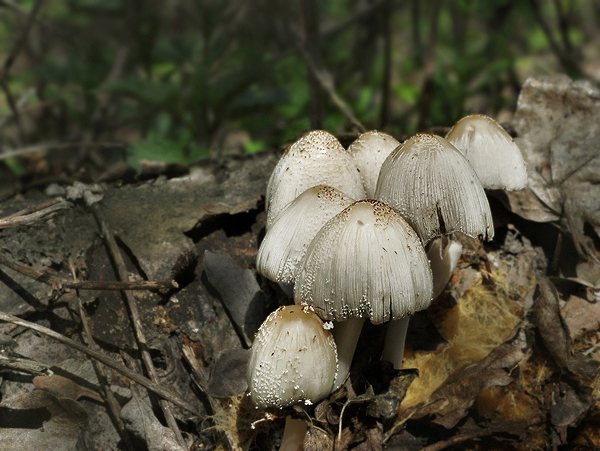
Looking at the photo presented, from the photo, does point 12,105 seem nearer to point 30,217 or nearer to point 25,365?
point 30,217

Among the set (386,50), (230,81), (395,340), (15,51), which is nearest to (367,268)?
(395,340)

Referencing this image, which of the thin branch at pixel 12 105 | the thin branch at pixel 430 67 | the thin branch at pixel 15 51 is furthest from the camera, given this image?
the thin branch at pixel 430 67

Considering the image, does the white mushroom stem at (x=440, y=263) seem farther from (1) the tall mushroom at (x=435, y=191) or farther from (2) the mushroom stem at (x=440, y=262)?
(1) the tall mushroom at (x=435, y=191)

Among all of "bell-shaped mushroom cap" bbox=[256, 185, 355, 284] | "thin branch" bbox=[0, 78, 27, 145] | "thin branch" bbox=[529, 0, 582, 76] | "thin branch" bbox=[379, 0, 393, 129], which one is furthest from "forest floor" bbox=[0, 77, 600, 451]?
"thin branch" bbox=[529, 0, 582, 76]

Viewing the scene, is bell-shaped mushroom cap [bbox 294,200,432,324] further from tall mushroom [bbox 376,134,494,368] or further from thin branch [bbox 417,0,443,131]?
thin branch [bbox 417,0,443,131]

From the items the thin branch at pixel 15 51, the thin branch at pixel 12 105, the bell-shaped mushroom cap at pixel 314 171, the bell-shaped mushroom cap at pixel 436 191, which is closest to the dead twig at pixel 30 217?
the bell-shaped mushroom cap at pixel 314 171

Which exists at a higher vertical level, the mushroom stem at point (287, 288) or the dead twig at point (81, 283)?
the dead twig at point (81, 283)
